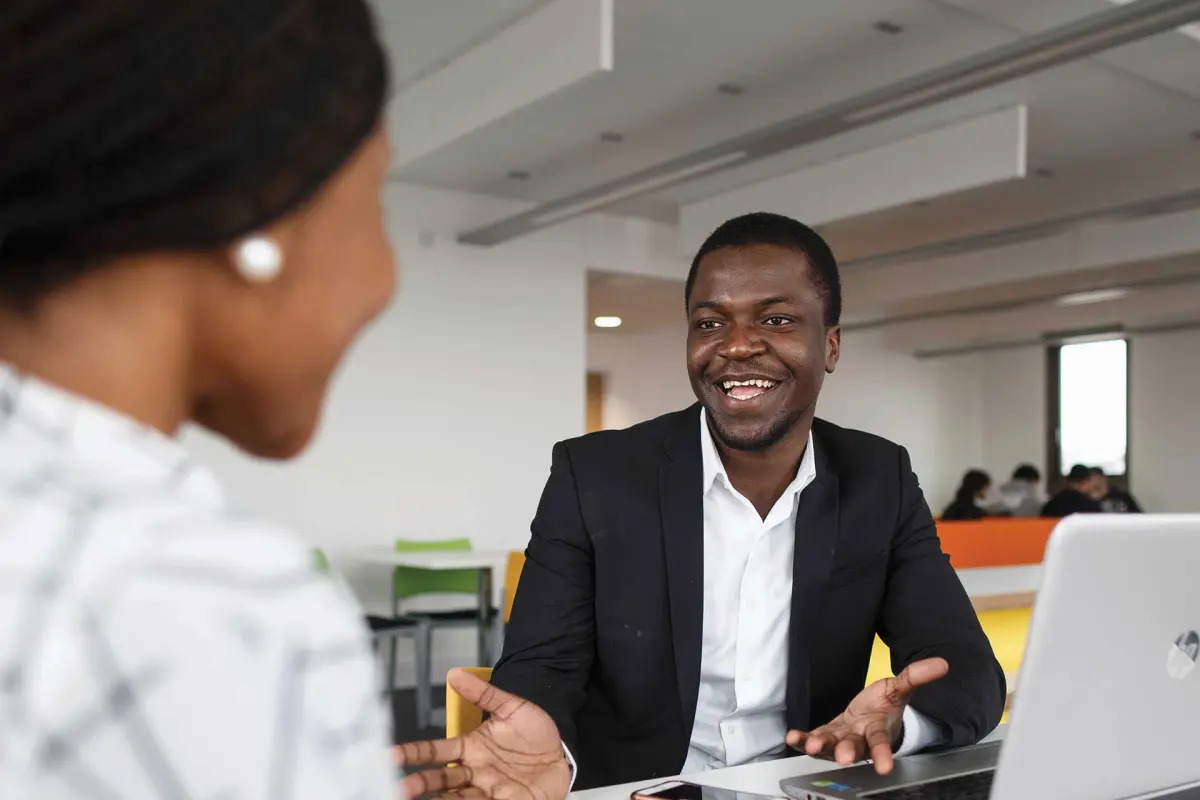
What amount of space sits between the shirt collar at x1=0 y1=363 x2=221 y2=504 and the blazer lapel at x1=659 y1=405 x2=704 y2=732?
48.3 inches

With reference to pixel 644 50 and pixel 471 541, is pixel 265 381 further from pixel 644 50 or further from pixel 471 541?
pixel 471 541

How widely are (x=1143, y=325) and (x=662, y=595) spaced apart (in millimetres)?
10900

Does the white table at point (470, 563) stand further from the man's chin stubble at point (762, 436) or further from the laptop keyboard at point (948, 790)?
the laptop keyboard at point (948, 790)

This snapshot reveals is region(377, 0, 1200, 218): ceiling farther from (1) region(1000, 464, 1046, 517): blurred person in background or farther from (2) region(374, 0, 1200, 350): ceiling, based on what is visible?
(1) region(1000, 464, 1046, 517): blurred person in background

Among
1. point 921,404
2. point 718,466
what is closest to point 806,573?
point 718,466

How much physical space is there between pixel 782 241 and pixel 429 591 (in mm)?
4428

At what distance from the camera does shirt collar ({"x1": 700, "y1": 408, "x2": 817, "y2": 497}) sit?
1.73m

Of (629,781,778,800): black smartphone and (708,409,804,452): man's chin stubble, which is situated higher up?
(708,409,804,452): man's chin stubble

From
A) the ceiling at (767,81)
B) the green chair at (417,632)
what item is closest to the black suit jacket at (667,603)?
the ceiling at (767,81)

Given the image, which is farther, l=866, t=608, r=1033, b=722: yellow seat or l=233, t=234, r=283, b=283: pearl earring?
l=866, t=608, r=1033, b=722: yellow seat

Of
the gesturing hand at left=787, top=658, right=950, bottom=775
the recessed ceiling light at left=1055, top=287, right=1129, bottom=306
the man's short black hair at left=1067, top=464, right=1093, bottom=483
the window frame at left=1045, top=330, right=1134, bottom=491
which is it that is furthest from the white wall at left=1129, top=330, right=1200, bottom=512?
the gesturing hand at left=787, top=658, right=950, bottom=775

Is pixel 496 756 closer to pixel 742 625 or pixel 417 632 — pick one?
pixel 742 625

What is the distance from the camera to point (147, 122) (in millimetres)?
409

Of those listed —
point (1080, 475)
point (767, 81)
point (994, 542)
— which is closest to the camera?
point (994, 542)
